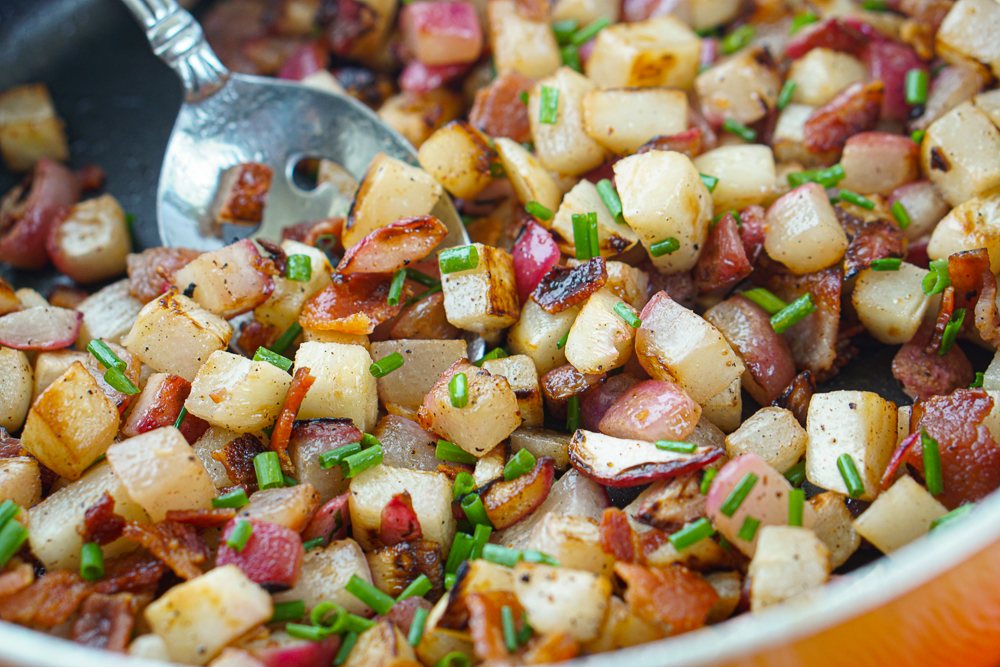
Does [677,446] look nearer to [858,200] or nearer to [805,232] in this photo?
[805,232]

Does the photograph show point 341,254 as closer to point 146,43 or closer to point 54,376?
point 54,376

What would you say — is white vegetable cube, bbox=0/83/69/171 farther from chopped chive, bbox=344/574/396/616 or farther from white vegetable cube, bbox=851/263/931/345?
white vegetable cube, bbox=851/263/931/345

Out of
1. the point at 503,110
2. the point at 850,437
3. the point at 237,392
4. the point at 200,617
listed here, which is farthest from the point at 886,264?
the point at 200,617

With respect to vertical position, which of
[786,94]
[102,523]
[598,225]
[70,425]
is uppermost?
[70,425]

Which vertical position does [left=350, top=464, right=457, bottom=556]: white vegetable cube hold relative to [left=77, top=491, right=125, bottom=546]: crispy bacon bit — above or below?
below

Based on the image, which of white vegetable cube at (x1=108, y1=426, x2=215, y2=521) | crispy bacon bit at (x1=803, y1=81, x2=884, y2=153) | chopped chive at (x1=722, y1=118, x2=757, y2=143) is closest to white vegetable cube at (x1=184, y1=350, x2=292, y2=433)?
white vegetable cube at (x1=108, y1=426, x2=215, y2=521)

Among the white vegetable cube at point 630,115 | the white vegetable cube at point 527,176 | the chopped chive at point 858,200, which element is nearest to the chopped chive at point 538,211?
the white vegetable cube at point 527,176

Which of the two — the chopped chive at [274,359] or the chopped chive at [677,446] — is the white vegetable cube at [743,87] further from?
the chopped chive at [274,359]
